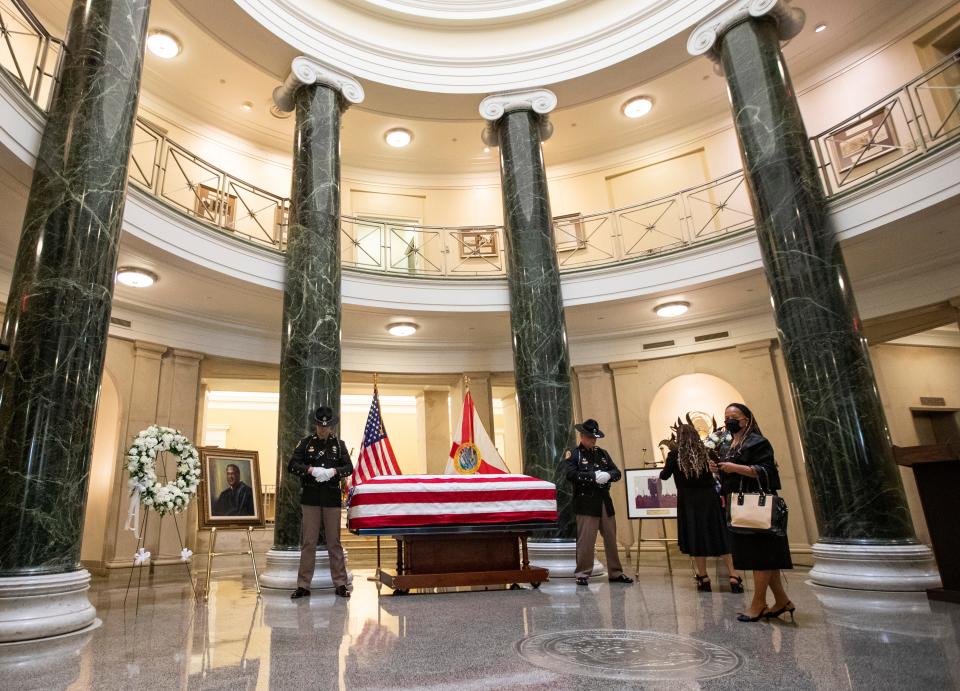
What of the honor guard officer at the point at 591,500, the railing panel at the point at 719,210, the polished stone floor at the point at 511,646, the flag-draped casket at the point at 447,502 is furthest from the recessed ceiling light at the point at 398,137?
the polished stone floor at the point at 511,646

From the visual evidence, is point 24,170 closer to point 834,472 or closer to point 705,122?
point 834,472

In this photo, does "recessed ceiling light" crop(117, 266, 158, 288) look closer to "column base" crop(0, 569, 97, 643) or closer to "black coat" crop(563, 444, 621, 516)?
"column base" crop(0, 569, 97, 643)

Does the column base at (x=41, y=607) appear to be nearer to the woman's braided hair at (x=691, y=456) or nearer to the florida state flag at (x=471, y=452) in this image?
the woman's braided hair at (x=691, y=456)

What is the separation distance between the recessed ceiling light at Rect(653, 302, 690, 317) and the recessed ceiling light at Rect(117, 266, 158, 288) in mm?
8192

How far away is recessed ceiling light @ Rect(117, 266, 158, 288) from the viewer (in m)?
8.47

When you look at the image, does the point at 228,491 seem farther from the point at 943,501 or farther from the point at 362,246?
the point at 943,501

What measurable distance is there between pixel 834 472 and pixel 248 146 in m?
12.1

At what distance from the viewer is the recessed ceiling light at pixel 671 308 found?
10805 mm

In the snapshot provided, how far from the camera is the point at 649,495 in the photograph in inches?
341

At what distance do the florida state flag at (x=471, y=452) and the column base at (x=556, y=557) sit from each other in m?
1.95

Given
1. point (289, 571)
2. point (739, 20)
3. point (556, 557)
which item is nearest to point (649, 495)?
point (556, 557)

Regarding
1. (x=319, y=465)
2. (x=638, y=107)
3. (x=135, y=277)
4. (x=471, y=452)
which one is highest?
(x=638, y=107)

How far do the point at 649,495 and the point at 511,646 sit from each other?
5.51m

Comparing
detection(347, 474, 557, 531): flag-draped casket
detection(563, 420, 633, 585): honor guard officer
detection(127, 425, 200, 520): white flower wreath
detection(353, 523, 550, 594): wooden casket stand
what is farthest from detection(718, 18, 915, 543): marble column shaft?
detection(127, 425, 200, 520): white flower wreath
